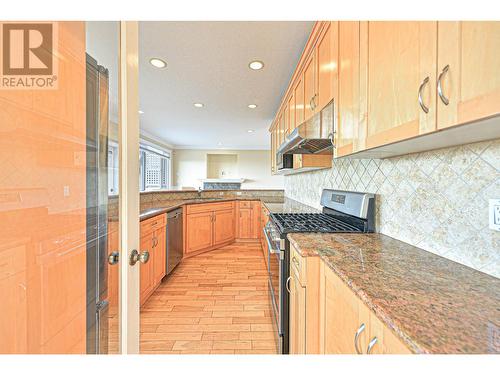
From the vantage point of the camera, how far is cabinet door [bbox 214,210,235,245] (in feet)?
13.3

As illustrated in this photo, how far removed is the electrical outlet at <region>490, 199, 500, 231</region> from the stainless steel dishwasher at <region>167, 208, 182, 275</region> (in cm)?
277

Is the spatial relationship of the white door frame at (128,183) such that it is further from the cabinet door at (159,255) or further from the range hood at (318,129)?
the cabinet door at (159,255)

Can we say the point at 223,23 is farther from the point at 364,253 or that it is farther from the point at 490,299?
the point at 490,299

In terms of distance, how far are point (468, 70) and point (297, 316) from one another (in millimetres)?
1224

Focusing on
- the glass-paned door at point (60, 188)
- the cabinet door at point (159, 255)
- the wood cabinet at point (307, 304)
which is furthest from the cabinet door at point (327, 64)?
the cabinet door at point (159, 255)

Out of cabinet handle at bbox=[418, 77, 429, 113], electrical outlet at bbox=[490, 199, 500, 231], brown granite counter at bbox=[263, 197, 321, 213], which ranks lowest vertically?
brown granite counter at bbox=[263, 197, 321, 213]

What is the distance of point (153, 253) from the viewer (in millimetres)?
2326

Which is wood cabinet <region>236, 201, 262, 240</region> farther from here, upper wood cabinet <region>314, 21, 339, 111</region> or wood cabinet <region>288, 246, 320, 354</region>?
wood cabinet <region>288, 246, 320, 354</region>

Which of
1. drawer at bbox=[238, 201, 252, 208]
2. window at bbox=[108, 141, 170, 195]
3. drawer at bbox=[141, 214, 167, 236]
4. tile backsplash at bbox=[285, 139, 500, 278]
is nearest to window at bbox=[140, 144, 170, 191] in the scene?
window at bbox=[108, 141, 170, 195]

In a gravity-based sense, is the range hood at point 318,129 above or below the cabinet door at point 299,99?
below

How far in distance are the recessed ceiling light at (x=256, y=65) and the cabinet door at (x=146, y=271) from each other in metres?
1.97

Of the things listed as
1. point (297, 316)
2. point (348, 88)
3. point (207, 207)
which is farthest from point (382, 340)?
point (207, 207)

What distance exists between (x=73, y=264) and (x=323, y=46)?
6.07 ft

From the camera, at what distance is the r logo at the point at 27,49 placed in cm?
73
